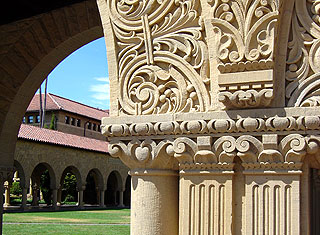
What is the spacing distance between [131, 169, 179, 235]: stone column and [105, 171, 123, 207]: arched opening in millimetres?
39402

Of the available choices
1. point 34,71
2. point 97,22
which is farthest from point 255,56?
point 34,71

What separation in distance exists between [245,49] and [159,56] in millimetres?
504

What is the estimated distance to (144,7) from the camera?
114 inches

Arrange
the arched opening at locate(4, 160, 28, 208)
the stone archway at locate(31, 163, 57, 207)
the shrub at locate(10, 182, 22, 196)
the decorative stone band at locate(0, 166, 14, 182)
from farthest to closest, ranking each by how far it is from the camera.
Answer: the shrub at locate(10, 182, 22, 196) < the stone archway at locate(31, 163, 57, 207) < the arched opening at locate(4, 160, 28, 208) < the decorative stone band at locate(0, 166, 14, 182)

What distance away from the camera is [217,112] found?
263 cm

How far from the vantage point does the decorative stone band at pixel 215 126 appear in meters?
2.48

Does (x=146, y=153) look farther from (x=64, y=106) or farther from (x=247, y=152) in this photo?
(x=64, y=106)

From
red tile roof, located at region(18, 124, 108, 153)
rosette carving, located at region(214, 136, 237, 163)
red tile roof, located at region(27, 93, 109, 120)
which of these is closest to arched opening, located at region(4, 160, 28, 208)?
red tile roof, located at region(18, 124, 108, 153)

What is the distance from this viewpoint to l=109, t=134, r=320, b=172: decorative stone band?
8.21ft

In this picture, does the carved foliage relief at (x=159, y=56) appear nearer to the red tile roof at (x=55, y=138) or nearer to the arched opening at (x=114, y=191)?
the red tile roof at (x=55, y=138)

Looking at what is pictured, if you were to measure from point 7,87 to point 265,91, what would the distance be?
482 centimetres

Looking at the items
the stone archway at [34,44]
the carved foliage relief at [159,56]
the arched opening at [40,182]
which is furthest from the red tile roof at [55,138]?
the carved foliage relief at [159,56]

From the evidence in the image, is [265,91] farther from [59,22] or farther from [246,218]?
[59,22]

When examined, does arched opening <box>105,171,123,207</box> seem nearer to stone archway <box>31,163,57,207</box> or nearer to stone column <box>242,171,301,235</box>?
stone archway <box>31,163,57,207</box>
